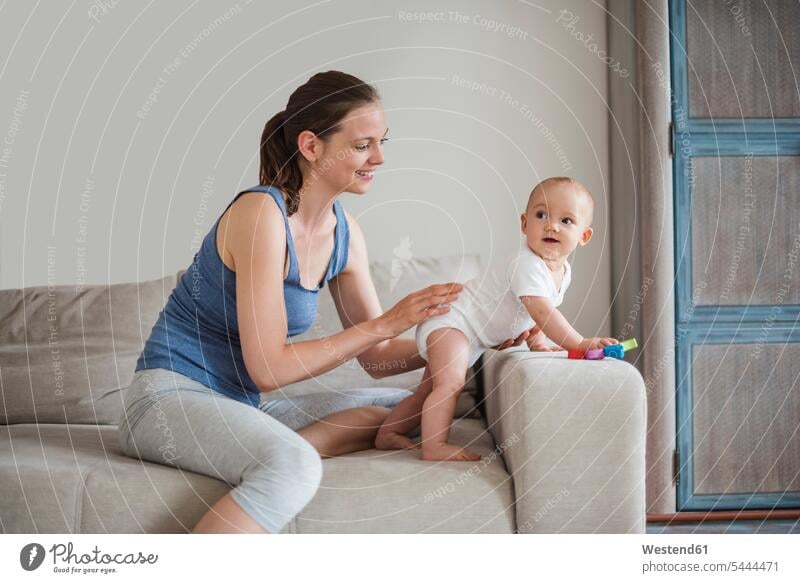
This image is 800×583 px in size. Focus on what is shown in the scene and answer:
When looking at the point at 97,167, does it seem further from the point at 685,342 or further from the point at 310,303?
the point at 685,342

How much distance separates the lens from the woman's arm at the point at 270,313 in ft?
5.05

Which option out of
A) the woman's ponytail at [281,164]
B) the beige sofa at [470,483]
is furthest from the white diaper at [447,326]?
the woman's ponytail at [281,164]

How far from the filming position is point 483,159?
2.72 m

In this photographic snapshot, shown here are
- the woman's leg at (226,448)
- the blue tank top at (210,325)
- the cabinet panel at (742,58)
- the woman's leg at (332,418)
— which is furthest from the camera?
the cabinet panel at (742,58)

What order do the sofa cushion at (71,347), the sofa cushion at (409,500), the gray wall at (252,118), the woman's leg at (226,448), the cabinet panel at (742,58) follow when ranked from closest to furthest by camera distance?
the woman's leg at (226,448) → the sofa cushion at (409,500) → the sofa cushion at (71,347) → the cabinet panel at (742,58) → the gray wall at (252,118)

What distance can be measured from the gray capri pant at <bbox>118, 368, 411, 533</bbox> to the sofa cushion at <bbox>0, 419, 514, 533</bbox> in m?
0.05

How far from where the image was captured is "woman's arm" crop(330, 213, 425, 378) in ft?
6.09

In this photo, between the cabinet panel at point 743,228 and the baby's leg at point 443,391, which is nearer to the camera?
the baby's leg at point 443,391

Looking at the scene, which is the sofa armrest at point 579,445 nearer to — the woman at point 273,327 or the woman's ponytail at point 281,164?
the woman at point 273,327

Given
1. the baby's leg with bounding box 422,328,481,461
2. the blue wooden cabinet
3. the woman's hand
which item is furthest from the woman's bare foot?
the blue wooden cabinet

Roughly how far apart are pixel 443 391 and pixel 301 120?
55cm

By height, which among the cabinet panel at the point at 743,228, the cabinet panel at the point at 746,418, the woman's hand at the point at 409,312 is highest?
the cabinet panel at the point at 743,228

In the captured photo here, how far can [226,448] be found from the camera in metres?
1.48
